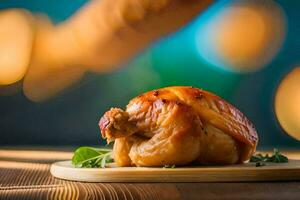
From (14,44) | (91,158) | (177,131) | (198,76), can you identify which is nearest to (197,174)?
(177,131)

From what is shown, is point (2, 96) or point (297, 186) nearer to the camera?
point (297, 186)

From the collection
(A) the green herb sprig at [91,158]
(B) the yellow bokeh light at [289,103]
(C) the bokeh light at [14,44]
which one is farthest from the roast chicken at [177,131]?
(C) the bokeh light at [14,44]

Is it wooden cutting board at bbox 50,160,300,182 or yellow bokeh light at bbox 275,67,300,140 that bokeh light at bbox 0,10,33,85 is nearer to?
yellow bokeh light at bbox 275,67,300,140

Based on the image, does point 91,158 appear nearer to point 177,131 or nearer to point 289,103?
point 177,131

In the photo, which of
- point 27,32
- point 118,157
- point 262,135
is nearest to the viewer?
point 118,157

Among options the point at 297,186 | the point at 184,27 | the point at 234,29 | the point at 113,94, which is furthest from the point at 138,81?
the point at 297,186

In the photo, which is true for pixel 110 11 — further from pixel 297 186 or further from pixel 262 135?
pixel 297 186
